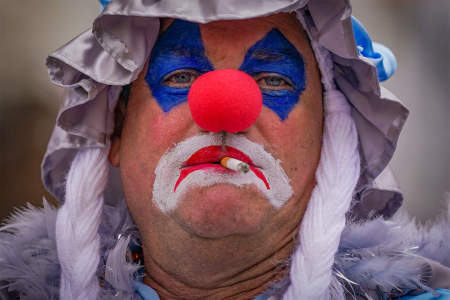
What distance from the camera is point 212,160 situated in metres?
1.54

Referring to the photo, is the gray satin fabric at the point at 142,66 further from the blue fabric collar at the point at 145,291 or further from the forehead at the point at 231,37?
the blue fabric collar at the point at 145,291

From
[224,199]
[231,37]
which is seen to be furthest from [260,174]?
[231,37]

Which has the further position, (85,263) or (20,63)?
(20,63)

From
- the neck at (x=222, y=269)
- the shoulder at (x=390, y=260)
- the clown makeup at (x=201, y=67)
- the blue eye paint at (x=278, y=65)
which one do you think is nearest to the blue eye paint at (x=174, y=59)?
the clown makeup at (x=201, y=67)

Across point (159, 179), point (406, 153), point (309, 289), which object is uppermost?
point (159, 179)

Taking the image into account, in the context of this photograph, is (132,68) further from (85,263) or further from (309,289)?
(309,289)

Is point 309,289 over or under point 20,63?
over

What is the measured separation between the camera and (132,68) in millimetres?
1606

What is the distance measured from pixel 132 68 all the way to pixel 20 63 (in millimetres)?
2519

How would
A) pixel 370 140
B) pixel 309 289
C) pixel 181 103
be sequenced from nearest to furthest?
1. pixel 309 289
2. pixel 181 103
3. pixel 370 140

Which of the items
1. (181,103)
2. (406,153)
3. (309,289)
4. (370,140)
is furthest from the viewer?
(406,153)

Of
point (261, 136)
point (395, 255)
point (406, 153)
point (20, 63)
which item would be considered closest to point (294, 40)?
point (261, 136)

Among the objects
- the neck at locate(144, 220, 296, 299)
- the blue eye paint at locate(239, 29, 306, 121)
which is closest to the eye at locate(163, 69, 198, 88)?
the blue eye paint at locate(239, 29, 306, 121)

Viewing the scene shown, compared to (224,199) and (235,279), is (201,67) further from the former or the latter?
(235,279)
